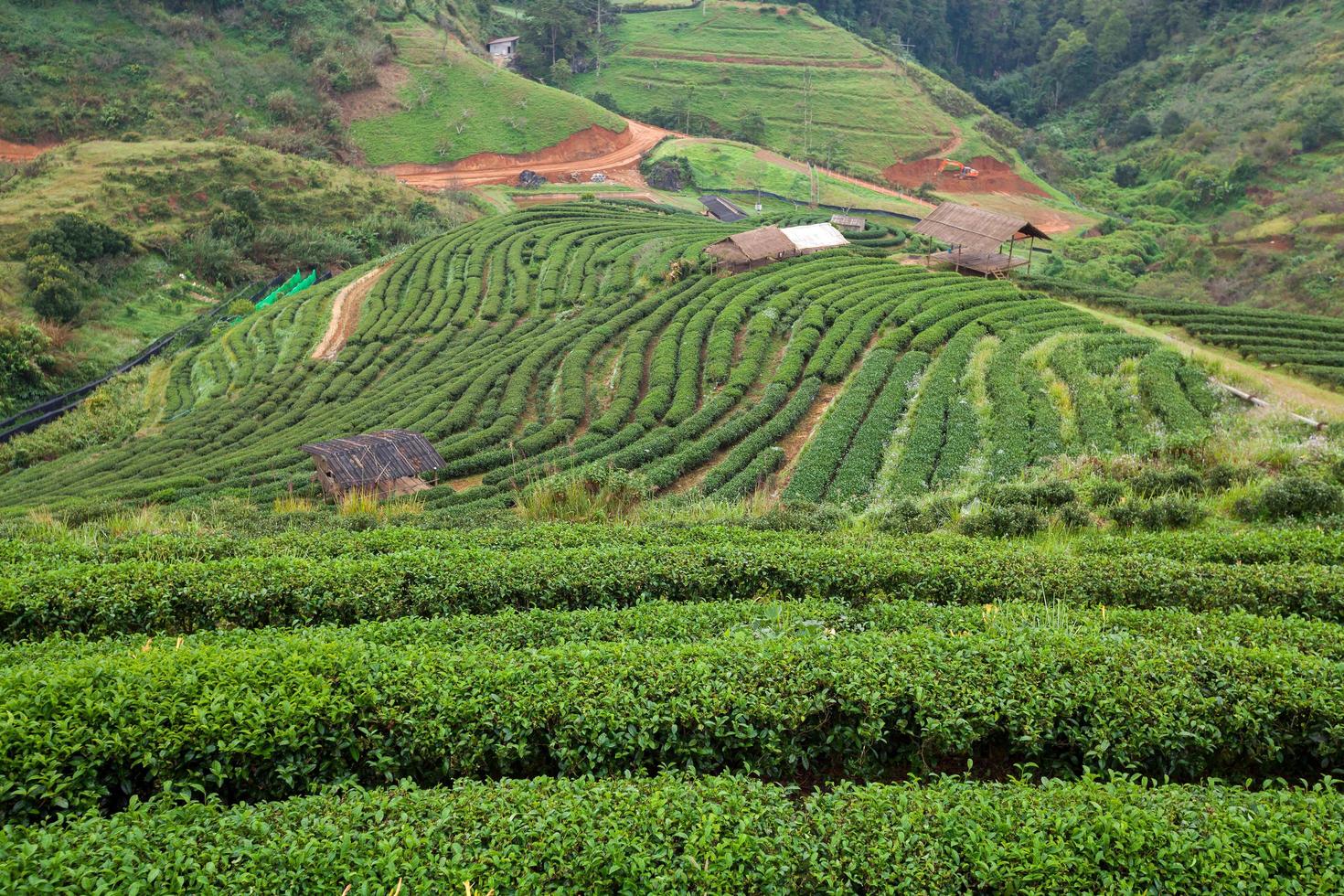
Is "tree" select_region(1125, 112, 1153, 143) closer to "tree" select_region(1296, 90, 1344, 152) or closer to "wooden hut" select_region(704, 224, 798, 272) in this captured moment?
"tree" select_region(1296, 90, 1344, 152)

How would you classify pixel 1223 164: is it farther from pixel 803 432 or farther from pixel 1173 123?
pixel 803 432

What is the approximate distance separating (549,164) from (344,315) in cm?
3738

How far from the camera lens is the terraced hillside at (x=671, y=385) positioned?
82.5 feet

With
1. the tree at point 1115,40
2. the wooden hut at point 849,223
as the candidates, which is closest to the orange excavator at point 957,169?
the wooden hut at point 849,223

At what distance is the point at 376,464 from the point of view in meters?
25.6

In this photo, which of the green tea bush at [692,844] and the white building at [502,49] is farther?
the white building at [502,49]

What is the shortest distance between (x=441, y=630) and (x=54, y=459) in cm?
3374

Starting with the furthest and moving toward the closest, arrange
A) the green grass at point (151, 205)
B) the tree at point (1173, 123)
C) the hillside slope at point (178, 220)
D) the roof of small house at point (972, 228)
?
the tree at point (1173, 123) < the hillside slope at point (178, 220) < the green grass at point (151, 205) < the roof of small house at point (972, 228)

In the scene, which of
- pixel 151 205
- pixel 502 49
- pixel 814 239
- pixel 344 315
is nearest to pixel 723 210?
pixel 814 239

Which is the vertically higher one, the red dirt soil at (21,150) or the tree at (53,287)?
the red dirt soil at (21,150)

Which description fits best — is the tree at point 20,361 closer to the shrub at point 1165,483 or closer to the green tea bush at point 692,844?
the green tea bush at point 692,844

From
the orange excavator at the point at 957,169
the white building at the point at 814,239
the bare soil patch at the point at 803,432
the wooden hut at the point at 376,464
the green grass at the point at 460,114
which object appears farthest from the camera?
the orange excavator at the point at 957,169

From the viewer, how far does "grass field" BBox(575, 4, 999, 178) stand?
285ft

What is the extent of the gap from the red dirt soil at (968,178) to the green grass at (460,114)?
27744 millimetres
